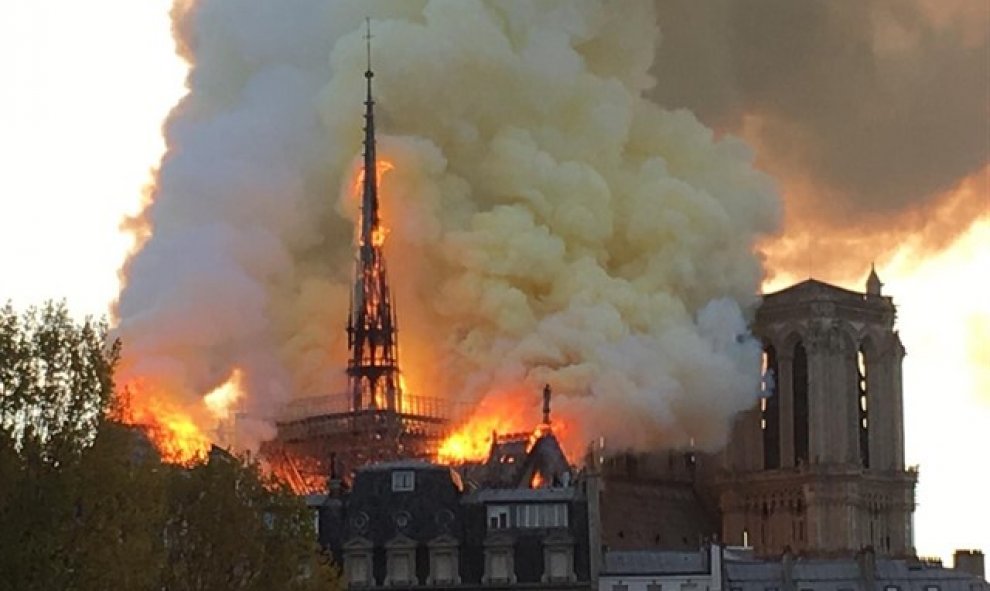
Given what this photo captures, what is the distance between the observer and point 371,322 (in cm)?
12900

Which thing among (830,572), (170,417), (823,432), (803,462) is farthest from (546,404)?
(823,432)

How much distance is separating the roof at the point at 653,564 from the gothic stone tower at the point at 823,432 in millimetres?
38396

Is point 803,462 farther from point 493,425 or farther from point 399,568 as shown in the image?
point 399,568

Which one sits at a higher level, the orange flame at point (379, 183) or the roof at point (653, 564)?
the orange flame at point (379, 183)

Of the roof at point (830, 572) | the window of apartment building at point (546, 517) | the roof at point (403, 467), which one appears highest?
the roof at point (403, 467)

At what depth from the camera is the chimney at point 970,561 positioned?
117762 millimetres

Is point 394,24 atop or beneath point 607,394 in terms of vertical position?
atop

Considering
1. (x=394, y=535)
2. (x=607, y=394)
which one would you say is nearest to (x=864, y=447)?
(x=607, y=394)

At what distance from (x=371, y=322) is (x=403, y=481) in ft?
89.1

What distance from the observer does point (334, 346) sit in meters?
133

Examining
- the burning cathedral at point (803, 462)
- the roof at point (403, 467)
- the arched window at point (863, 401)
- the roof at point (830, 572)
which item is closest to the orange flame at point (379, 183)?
the burning cathedral at point (803, 462)

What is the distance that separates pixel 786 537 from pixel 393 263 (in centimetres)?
2561

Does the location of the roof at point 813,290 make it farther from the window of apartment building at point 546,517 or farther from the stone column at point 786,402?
the window of apartment building at point 546,517

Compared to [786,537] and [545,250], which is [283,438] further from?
[786,537]
